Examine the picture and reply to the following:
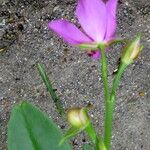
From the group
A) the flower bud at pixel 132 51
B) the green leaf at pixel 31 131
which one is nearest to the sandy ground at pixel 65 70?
the green leaf at pixel 31 131

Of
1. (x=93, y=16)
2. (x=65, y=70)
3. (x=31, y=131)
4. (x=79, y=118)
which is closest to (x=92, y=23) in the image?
(x=93, y=16)

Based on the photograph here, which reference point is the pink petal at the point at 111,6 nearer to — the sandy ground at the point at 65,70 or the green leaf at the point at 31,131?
the green leaf at the point at 31,131

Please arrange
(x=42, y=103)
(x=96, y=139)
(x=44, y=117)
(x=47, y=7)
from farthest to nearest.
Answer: (x=47, y=7) < (x=42, y=103) < (x=44, y=117) < (x=96, y=139)

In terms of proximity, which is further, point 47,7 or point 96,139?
point 47,7

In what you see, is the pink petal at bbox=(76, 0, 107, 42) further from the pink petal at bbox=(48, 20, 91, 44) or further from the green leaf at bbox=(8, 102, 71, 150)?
the green leaf at bbox=(8, 102, 71, 150)

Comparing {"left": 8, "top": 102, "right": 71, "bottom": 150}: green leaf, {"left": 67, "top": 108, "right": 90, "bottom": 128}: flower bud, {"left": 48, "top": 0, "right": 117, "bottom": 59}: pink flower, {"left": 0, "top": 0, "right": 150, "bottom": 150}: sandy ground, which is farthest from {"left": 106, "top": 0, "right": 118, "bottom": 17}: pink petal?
{"left": 0, "top": 0, "right": 150, "bottom": 150}: sandy ground

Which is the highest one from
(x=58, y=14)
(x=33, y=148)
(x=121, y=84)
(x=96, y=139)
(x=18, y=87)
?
(x=96, y=139)

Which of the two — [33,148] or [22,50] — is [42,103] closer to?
[22,50]

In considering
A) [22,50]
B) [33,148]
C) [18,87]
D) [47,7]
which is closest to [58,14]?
[47,7]
